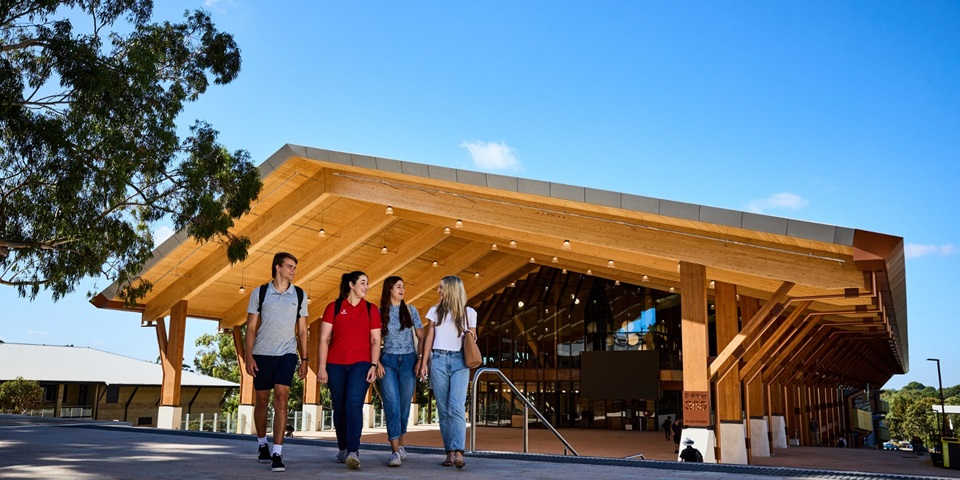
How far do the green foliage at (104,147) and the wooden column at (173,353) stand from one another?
7335mm

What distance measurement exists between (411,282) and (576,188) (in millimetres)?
13586

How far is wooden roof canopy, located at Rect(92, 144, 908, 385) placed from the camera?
11383mm

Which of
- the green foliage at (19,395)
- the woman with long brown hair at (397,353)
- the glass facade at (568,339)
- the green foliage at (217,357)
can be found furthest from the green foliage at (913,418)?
the woman with long brown hair at (397,353)

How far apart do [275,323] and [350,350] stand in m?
0.51

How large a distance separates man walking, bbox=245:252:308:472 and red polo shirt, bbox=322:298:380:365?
202 mm

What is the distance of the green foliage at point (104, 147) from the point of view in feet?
28.5

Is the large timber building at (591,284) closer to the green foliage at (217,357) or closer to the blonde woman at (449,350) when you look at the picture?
the blonde woman at (449,350)

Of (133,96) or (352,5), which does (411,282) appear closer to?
(352,5)

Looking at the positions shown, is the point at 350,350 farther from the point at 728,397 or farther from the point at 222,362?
the point at 222,362

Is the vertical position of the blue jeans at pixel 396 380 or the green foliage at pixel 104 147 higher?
the green foliage at pixel 104 147

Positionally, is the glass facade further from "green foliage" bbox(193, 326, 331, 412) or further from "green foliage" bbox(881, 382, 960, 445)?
"green foliage" bbox(881, 382, 960, 445)

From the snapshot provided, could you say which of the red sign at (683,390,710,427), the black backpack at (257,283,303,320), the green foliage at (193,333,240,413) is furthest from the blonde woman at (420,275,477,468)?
the green foliage at (193,333,240,413)

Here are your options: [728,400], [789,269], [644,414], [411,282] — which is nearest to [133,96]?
[789,269]

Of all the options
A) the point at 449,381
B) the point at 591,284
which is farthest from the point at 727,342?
the point at 449,381
